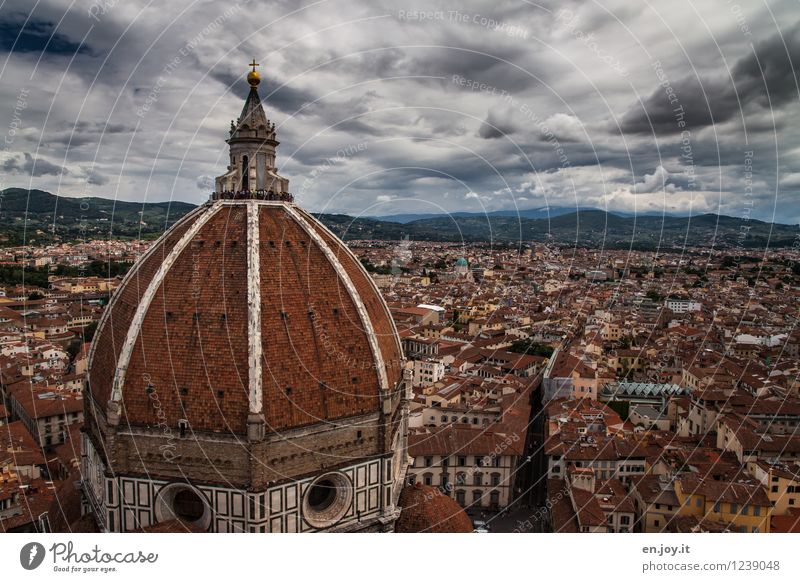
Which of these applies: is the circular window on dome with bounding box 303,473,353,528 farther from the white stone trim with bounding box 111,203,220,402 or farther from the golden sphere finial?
the golden sphere finial

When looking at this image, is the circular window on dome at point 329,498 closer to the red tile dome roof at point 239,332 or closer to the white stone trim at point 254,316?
the red tile dome roof at point 239,332

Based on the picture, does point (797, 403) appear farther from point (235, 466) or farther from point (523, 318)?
point (235, 466)

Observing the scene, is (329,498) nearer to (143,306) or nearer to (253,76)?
(143,306)

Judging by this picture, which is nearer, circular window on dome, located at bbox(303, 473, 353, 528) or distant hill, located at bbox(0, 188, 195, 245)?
circular window on dome, located at bbox(303, 473, 353, 528)

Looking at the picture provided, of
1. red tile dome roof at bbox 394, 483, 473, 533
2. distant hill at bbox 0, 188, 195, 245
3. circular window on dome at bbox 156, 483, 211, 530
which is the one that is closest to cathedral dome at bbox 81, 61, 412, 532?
circular window on dome at bbox 156, 483, 211, 530

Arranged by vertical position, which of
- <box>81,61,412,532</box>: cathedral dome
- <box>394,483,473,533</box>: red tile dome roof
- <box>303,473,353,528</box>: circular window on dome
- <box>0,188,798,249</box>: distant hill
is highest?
<box>0,188,798,249</box>: distant hill
